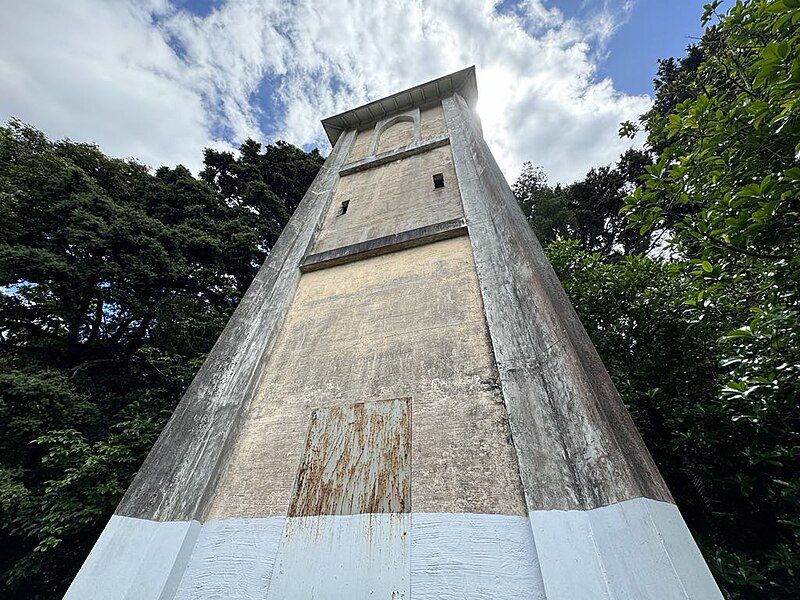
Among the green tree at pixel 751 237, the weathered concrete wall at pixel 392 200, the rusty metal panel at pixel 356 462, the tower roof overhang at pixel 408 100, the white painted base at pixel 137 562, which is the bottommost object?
the white painted base at pixel 137 562

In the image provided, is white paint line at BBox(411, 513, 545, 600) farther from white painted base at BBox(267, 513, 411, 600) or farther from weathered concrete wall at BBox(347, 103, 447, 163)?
weathered concrete wall at BBox(347, 103, 447, 163)

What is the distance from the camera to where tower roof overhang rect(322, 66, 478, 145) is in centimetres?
904

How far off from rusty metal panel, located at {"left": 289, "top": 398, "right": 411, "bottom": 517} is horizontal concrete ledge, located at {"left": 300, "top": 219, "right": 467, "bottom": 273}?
2.08 metres

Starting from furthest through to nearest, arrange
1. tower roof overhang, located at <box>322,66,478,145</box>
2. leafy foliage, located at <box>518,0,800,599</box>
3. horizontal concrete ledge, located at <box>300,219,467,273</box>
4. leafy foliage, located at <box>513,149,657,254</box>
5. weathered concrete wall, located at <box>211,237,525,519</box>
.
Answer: leafy foliage, located at <box>513,149,657,254</box>, tower roof overhang, located at <box>322,66,478,145</box>, horizontal concrete ledge, located at <box>300,219,467,273</box>, leafy foliage, located at <box>518,0,800,599</box>, weathered concrete wall, located at <box>211,237,525,519</box>

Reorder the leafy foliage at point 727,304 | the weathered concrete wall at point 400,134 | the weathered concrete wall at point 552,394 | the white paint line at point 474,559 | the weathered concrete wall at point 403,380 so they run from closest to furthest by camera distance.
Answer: the white paint line at point 474,559 < the weathered concrete wall at point 552,394 < the weathered concrete wall at point 403,380 < the leafy foliage at point 727,304 < the weathered concrete wall at point 400,134

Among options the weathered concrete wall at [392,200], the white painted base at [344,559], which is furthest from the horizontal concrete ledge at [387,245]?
the white painted base at [344,559]

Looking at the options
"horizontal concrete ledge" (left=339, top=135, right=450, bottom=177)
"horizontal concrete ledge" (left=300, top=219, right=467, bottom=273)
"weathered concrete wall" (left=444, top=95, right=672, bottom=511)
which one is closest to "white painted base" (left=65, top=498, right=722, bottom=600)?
"weathered concrete wall" (left=444, top=95, right=672, bottom=511)

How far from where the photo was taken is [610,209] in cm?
1216

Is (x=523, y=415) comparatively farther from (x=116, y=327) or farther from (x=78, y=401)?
(x=116, y=327)

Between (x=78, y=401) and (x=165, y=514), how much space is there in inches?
274

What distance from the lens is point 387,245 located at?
13.7 ft

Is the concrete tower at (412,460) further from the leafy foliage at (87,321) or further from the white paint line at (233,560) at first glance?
the leafy foliage at (87,321)

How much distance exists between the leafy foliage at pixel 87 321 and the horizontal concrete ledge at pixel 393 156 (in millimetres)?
4733

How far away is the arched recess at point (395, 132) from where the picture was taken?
7879mm
